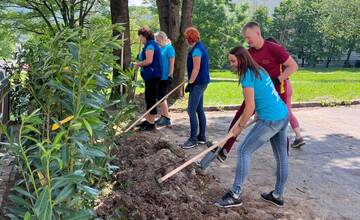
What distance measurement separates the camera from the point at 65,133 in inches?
98.1

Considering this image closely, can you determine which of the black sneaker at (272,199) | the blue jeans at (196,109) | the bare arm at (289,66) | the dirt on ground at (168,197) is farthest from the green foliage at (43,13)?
the black sneaker at (272,199)

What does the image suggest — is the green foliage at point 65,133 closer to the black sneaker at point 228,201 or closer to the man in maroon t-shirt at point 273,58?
the black sneaker at point 228,201

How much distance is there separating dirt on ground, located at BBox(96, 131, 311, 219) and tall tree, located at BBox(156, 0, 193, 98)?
6196 millimetres

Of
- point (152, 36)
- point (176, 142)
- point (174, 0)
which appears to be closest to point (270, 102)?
point (176, 142)

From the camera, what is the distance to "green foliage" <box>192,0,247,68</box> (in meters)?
51.8

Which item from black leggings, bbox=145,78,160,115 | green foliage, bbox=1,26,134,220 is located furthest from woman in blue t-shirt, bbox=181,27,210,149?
green foliage, bbox=1,26,134,220

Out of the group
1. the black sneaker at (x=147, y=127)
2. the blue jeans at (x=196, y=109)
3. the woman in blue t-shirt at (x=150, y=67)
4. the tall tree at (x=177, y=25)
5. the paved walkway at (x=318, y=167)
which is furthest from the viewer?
the tall tree at (x=177, y=25)

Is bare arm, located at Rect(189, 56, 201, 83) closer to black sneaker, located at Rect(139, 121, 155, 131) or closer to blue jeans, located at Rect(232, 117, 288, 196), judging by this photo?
black sneaker, located at Rect(139, 121, 155, 131)

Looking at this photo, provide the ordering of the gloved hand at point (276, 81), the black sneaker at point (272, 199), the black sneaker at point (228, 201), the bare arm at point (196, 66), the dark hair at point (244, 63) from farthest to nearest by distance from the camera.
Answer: the bare arm at point (196, 66) < the gloved hand at point (276, 81) < the black sneaker at point (272, 199) < the black sneaker at point (228, 201) < the dark hair at point (244, 63)

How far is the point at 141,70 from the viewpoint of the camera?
7.79 meters

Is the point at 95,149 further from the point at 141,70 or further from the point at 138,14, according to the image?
the point at 138,14

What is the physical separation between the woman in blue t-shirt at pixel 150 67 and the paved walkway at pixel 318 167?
1.34 ft

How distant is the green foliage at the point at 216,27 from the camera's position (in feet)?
170

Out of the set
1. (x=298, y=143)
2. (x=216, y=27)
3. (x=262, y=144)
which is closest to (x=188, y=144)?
(x=298, y=143)
